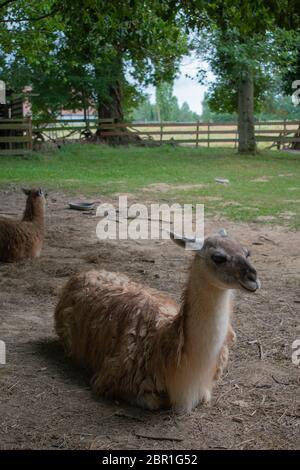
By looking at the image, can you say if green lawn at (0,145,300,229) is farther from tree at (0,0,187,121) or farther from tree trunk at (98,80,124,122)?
tree trunk at (98,80,124,122)

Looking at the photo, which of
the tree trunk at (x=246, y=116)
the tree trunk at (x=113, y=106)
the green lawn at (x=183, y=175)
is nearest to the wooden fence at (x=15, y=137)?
the green lawn at (x=183, y=175)

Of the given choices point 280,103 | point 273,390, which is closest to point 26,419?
point 273,390

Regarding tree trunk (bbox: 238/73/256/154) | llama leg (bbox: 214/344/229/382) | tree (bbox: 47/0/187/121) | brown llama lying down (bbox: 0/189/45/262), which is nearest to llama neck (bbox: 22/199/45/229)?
brown llama lying down (bbox: 0/189/45/262)

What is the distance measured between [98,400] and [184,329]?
82 cm

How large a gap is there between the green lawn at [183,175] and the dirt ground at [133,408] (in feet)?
12.7

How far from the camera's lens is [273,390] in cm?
432

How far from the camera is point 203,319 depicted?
3.71m

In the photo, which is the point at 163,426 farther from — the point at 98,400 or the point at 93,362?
the point at 93,362

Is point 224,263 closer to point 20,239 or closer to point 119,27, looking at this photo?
point 20,239

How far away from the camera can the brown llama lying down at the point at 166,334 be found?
12.2ft

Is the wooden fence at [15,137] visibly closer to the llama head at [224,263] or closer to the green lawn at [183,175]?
the green lawn at [183,175]

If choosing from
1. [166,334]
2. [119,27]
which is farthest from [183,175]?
[166,334]

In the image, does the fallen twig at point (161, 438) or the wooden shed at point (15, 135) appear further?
the wooden shed at point (15, 135)

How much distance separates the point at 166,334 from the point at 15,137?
21.0 meters
